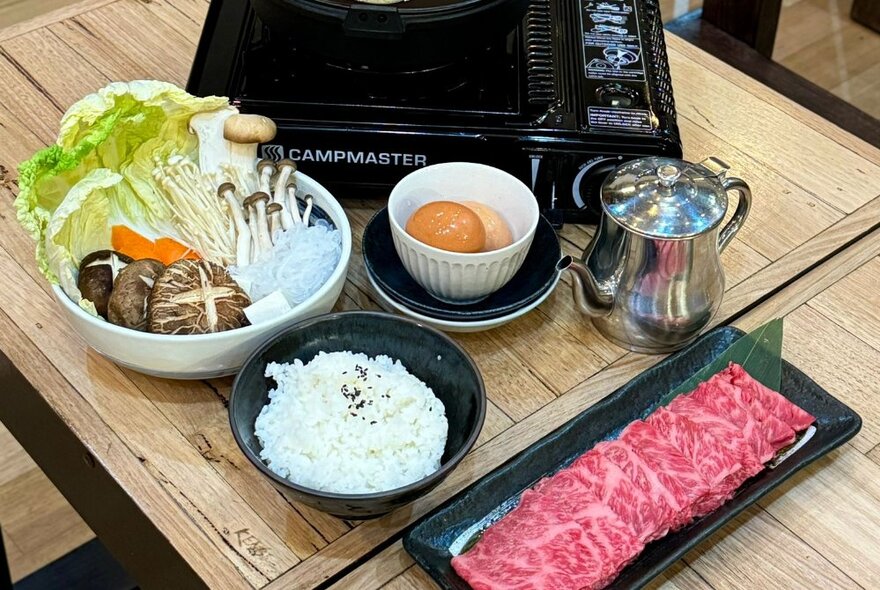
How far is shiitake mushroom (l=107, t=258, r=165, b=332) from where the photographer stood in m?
1.26

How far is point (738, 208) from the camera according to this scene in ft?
4.45

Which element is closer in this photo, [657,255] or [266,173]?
[657,255]

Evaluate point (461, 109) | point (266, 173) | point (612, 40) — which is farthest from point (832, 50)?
point (266, 173)

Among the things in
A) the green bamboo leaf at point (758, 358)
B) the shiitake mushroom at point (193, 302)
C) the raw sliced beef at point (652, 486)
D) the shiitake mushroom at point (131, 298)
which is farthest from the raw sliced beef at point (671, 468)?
the shiitake mushroom at point (131, 298)

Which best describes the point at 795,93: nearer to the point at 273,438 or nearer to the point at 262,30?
the point at 262,30

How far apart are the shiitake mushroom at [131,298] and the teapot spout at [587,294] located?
519 millimetres

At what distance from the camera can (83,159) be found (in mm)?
1362

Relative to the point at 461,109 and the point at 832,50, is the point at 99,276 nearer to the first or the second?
the point at 461,109

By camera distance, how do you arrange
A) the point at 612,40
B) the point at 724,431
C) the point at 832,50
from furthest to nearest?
the point at 832,50 < the point at 612,40 < the point at 724,431

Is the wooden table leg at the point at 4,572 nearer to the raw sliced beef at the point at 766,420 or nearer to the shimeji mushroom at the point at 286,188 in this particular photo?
the shimeji mushroom at the point at 286,188

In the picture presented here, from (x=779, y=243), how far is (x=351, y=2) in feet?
2.37

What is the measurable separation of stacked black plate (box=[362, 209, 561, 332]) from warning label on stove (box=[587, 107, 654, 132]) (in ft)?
0.54

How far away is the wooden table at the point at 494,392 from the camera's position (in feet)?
3.82

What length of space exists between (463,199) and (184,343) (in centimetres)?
45
